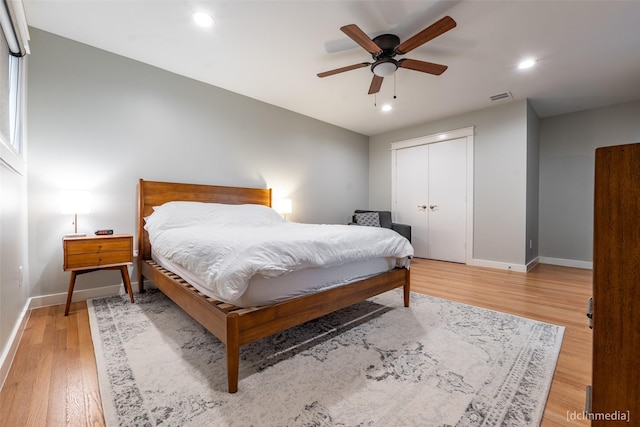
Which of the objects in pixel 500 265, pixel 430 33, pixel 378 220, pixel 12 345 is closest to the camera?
pixel 12 345

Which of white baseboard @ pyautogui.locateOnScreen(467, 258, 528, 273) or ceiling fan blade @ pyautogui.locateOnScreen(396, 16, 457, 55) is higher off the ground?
ceiling fan blade @ pyautogui.locateOnScreen(396, 16, 457, 55)

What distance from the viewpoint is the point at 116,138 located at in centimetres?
295

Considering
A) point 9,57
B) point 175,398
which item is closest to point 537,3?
point 175,398

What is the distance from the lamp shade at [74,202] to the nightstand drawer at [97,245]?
0.33 metres

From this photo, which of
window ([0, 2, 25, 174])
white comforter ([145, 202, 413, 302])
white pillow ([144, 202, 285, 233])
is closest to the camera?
white comforter ([145, 202, 413, 302])

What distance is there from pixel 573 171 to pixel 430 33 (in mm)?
4224

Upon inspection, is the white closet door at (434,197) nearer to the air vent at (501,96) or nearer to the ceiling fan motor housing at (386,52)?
the air vent at (501,96)

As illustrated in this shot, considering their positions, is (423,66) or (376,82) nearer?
(423,66)

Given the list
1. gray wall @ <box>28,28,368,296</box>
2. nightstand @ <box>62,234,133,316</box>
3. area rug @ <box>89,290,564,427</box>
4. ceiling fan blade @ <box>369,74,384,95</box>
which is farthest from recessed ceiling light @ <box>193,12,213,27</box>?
area rug @ <box>89,290,564,427</box>

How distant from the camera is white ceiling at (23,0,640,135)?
224 centimetres

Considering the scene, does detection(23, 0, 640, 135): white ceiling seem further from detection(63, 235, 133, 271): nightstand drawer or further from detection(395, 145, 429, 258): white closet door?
detection(63, 235, 133, 271): nightstand drawer

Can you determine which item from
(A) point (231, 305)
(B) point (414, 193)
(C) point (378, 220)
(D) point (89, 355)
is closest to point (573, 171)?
(B) point (414, 193)

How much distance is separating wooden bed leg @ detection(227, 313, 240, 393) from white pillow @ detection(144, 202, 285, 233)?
167 cm

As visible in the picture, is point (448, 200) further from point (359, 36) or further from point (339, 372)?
point (339, 372)
